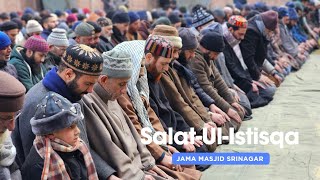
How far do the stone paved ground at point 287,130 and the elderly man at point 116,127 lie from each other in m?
0.94

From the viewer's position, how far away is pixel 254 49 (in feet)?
29.2

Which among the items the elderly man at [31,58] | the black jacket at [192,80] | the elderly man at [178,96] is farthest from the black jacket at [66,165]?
the black jacket at [192,80]

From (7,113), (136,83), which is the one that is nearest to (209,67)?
(136,83)

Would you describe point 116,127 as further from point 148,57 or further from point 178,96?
point 178,96

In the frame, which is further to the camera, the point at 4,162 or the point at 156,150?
the point at 156,150

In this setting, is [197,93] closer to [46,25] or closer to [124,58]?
[124,58]

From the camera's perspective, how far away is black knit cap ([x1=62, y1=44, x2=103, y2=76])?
3592 millimetres

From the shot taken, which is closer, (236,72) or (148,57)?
(148,57)

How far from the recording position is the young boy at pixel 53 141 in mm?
3135

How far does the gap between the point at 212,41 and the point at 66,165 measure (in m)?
3.77

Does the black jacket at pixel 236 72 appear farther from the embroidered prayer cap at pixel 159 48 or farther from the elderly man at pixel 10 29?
the embroidered prayer cap at pixel 159 48

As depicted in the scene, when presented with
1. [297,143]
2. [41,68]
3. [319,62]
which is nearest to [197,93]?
[297,143]

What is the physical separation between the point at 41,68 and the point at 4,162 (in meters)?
3.33

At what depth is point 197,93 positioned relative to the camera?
6.52m
